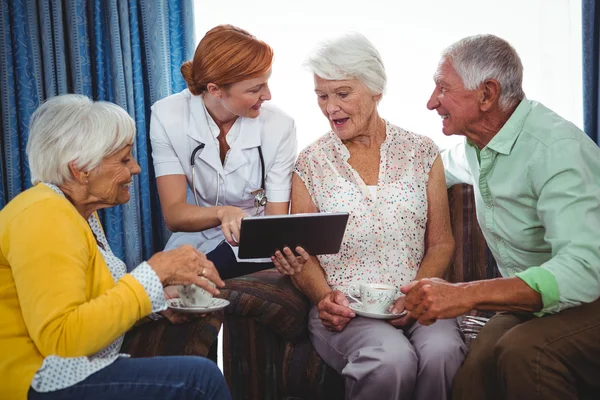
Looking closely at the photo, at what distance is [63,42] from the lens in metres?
2.54

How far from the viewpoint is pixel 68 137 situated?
1.52 m

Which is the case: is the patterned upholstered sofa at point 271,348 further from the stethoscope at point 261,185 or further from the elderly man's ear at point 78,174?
the elderly man's ear at point 78,174

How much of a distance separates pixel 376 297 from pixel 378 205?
402 millimetres

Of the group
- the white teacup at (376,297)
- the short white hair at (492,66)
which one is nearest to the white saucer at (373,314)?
the white teacup at (376,297)

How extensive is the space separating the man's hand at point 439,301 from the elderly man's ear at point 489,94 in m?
0.56

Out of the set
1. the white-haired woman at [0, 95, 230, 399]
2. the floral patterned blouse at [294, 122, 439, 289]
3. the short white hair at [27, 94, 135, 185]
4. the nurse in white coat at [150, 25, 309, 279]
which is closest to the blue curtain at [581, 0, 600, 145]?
the floral patterned blouse at [294, 122, 439, 289]

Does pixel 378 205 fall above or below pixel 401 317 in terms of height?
above

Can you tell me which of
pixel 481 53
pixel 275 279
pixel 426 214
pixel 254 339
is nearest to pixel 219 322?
pixel 254 339

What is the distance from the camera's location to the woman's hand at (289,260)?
1925 mm

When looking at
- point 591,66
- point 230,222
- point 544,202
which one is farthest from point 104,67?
point 591,66

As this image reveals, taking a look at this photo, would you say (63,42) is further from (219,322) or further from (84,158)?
(219,322)

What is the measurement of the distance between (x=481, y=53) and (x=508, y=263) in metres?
0.61

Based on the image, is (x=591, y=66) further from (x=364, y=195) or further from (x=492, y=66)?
(x=364, y=195)

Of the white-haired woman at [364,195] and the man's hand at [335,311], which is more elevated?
the white-haired woman at [364,195]
